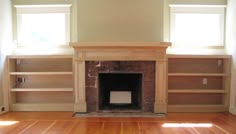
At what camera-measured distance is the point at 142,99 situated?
4629 millimetres

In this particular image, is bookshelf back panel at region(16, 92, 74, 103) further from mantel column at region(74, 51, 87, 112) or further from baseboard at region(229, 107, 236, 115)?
baseboard at region(229, 107, 236, 115)

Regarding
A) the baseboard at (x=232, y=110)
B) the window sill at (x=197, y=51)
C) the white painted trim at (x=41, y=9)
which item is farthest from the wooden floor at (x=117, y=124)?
the white painted trim at (x=41, y=9)

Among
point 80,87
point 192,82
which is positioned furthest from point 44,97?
point 192,82

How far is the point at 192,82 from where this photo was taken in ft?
15.9

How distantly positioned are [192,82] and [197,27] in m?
1.27

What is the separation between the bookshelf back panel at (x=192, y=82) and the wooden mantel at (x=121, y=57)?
41 centimetres

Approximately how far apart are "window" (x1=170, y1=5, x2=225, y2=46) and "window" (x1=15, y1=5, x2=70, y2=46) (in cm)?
249

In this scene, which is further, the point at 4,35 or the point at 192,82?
the point at 192,82

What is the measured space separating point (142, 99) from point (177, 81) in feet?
2.97

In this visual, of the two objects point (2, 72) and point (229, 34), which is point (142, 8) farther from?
point (2, 72)

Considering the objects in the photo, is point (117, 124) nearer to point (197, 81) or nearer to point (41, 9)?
point (197, 81)

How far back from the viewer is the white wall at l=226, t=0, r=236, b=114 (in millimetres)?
4527

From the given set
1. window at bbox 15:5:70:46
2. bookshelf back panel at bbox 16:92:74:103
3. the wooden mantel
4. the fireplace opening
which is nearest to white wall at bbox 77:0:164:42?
the wooden mantel

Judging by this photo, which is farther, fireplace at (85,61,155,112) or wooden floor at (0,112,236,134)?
fireplace at (85,61,155,112)
